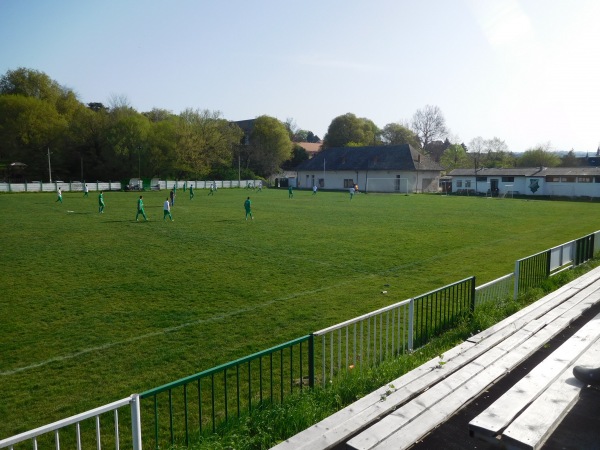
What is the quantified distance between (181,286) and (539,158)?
275 ft

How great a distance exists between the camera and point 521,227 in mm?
25625

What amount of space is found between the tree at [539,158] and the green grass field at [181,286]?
62.7m

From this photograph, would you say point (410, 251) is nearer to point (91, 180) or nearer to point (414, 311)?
point (414, 311)

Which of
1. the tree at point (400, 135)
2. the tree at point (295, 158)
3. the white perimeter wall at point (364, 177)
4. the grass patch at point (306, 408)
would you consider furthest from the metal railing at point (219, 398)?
the tree at point (295, 158)

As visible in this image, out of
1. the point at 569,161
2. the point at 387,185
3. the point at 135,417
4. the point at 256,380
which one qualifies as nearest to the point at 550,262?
the point at 256,380

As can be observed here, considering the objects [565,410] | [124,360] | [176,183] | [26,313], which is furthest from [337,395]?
[176,183]

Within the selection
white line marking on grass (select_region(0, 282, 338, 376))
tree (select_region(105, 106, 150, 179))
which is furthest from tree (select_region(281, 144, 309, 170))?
white line marking on grass (select_region(0, 282, 338, 376))

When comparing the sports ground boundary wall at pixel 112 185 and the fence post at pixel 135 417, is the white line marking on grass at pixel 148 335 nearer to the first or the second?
the fence post at pixel 135 417

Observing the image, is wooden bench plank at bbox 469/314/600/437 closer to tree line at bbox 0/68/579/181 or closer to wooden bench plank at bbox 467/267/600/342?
wooden bench plank at bbox 467/267/600/342

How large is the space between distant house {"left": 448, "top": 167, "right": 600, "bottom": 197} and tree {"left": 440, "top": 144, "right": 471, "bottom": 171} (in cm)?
2252

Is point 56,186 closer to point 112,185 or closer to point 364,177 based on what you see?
point 112,185

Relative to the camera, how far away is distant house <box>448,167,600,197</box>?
184 feet

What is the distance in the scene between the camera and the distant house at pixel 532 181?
56219mm

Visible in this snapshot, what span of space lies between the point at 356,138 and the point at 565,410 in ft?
302
